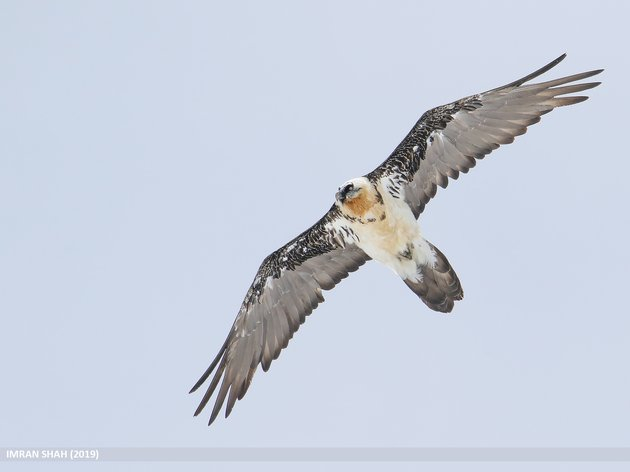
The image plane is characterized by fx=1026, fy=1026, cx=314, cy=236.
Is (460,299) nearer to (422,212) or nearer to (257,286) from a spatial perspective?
(422,212)

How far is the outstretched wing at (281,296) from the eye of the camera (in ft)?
71.5

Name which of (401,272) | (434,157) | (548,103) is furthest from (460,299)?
(548,103)

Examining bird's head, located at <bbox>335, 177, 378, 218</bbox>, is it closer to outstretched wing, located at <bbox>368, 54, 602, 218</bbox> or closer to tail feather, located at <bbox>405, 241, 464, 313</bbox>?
outstretched wing, located at <bbox>368, 54, 602, 218</bbox>

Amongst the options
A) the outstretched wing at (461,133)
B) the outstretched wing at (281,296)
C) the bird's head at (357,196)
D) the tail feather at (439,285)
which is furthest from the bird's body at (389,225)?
the outstretched wing at (281,296)

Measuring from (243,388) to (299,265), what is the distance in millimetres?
2886

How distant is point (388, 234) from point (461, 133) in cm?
246

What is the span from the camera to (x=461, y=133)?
20156 millimetres

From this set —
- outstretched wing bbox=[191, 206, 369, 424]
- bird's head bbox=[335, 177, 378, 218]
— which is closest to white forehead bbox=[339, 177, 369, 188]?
bird's head bbox=[335, 177, 378, 218]

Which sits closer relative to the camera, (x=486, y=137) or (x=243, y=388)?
(x=486, y=137)

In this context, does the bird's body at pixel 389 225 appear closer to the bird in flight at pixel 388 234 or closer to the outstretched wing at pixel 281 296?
the bird in flight at pixel 388 234

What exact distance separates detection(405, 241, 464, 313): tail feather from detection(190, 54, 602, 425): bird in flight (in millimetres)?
20

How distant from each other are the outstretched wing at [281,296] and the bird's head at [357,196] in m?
1.31

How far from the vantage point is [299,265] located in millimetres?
22172

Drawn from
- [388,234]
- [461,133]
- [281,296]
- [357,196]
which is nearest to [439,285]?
[388,234]
